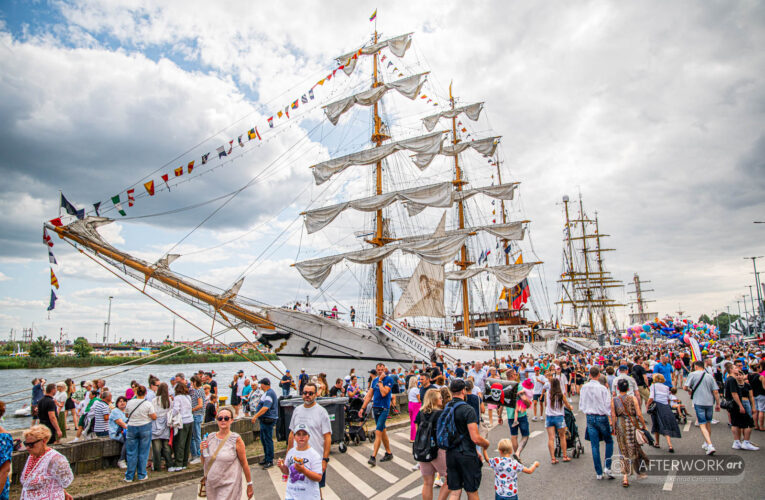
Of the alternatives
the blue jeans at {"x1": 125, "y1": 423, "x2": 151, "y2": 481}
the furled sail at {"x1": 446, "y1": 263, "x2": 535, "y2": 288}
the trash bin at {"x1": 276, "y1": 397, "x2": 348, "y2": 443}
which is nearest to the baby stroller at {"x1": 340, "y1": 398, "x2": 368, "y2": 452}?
the trash bin at {"x1": 276, "y1": 397, "x2": 348, "y2": 443}

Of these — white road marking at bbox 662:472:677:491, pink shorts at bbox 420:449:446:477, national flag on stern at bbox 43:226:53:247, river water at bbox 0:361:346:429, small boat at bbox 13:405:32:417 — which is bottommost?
river water at bbox 0:361:346:429

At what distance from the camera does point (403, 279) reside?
3884cm

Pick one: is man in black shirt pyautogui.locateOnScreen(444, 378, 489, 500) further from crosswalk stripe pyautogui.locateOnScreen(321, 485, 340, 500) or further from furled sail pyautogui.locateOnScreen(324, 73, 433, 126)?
furled sail pyautogui.locateOnScreen(324, 73, 433, 126)

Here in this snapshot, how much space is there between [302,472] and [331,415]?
16.0ft

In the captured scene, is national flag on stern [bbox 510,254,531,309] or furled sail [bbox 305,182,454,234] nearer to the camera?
furled sail [bbox 305,182,454,234]

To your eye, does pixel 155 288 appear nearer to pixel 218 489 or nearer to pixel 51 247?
pixel 51 247

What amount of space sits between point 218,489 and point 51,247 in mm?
15402

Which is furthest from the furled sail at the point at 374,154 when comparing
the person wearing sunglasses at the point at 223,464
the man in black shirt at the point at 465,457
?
the person wearing sunglasses at the point at 223,464

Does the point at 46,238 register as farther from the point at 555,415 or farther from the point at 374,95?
the point at 374,95

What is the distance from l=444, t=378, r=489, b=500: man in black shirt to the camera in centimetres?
479

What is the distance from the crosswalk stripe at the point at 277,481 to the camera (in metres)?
6.63

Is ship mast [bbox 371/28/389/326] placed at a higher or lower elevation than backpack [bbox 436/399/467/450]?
higher

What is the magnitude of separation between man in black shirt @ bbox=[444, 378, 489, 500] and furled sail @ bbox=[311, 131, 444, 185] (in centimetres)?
2724

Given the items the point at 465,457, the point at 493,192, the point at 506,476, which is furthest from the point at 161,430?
the point at 493,192
